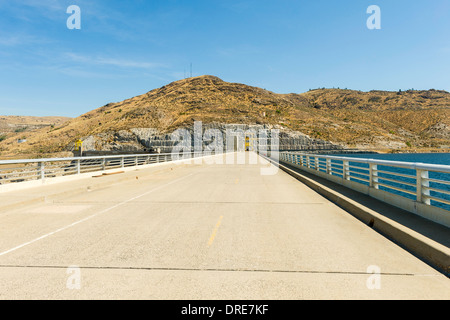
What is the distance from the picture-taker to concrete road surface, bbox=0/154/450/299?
13.0 ft

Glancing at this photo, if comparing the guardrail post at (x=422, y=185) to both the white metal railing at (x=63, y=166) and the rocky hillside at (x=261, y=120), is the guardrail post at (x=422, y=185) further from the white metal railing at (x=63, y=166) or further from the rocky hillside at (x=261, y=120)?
the rocky hillside at (x=261, y=120)

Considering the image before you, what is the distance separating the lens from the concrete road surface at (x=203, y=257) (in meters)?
3.96

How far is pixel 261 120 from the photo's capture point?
425 ft

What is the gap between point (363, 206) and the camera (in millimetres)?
8695

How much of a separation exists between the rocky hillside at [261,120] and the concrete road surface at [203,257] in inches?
4314

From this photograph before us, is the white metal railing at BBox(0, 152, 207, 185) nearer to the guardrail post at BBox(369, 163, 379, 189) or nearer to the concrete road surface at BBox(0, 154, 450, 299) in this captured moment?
the concrete road surface at BBox(0, 154, 450, 299)

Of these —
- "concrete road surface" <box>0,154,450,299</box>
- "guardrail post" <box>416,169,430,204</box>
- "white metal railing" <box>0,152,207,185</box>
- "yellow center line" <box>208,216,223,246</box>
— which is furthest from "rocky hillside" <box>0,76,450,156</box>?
"guardrail post" <box>416,169,430,204</box>

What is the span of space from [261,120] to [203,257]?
126476 millimetres

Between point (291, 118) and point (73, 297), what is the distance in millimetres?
145821

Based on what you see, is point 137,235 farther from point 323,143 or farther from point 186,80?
point 186,80

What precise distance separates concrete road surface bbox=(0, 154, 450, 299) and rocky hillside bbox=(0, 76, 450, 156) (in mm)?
109566

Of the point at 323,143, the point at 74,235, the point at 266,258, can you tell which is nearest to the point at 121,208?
the point at 74,235

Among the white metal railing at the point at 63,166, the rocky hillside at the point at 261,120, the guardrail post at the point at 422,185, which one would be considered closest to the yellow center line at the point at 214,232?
the guardrail post at the point at 422,185
